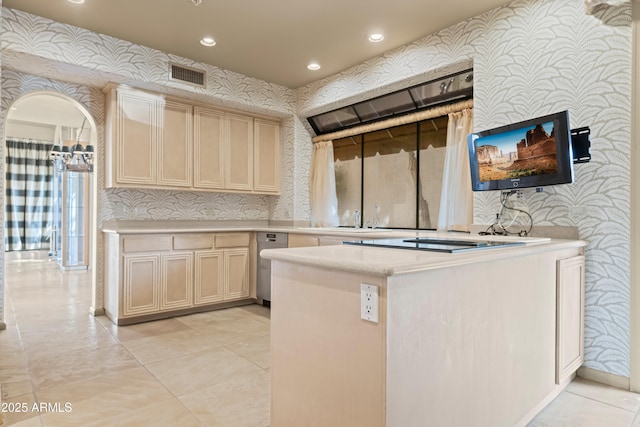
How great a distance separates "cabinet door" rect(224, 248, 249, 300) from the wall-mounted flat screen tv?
9.04ft

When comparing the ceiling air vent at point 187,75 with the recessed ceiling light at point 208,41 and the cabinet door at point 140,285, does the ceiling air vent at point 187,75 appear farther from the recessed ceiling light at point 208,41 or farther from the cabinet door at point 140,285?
the cabinet door at point 140,285

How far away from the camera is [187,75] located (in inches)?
157

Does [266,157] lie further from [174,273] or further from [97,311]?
[97,311]

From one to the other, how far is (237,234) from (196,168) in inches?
35.3

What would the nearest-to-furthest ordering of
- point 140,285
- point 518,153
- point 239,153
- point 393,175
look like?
point 518,153 < point 140,285 < point 393,175 < point 239,153

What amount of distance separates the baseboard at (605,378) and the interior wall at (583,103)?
4 centimetres

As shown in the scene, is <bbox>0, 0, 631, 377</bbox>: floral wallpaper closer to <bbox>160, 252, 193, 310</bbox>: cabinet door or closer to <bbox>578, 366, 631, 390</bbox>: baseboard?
<bbox>578, 366, 631, 390</bbox>: baseboard

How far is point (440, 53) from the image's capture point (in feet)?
10.8

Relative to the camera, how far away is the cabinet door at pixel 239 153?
4.63 m

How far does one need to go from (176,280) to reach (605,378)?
3.71 meters

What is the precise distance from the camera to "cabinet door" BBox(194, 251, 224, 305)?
13.5 ft

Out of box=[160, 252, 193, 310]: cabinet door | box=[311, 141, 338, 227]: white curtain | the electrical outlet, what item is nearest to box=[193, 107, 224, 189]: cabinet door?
box=[160, 252, 193, 310]: cabinet door

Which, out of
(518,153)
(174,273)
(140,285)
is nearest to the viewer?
(518,153)

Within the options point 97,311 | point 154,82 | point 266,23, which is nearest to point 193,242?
point 97,311
